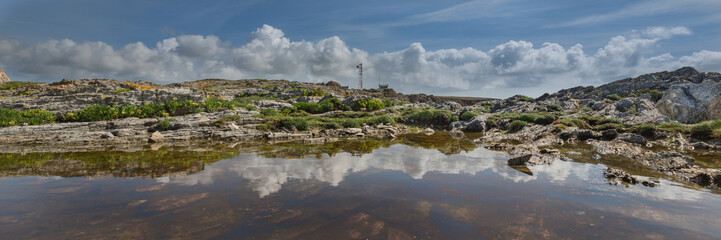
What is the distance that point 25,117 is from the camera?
812 inches

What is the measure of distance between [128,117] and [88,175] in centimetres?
1643

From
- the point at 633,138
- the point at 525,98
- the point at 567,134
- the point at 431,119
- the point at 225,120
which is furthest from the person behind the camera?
A: the point at 525,98

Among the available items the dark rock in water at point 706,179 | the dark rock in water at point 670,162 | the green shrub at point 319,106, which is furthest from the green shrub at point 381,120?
the dark rock in water at point 706,179

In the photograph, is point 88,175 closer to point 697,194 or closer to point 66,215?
point 66,215

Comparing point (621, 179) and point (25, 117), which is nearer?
point (621, 179)

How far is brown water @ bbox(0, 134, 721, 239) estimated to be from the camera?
467 cm

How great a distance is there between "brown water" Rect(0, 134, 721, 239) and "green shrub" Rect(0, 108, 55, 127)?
1361 centimetres

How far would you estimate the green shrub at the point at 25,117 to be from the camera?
18891 mm

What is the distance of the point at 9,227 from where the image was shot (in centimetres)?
469

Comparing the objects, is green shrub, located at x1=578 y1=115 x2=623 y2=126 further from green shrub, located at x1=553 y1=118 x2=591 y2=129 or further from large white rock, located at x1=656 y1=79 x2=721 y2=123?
large white rock, located at x1=656 y1=79 x2=721 y2=123

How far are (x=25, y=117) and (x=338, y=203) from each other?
2753 cm

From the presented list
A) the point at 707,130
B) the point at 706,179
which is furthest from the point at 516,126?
the point at 706,179

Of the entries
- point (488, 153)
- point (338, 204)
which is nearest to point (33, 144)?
point (338, 204)

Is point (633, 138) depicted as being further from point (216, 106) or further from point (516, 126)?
point (216, 106)
